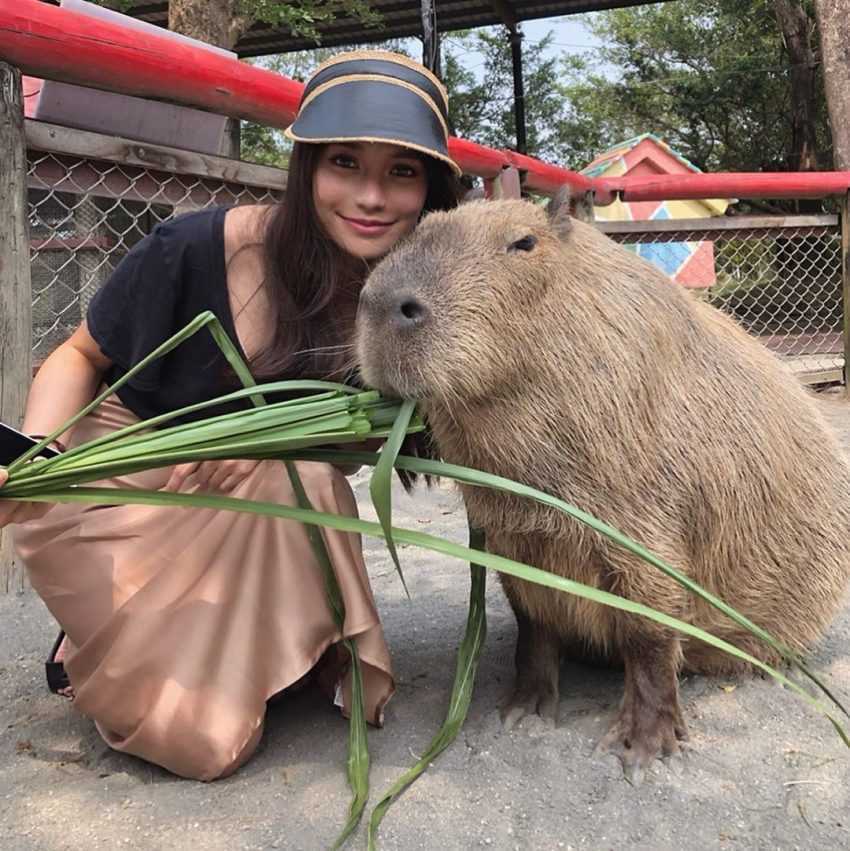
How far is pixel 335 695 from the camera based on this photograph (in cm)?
183

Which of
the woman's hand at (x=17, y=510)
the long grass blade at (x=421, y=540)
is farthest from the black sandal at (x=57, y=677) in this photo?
the long grass blade at (x=421, y=540)

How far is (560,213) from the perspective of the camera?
157 cm

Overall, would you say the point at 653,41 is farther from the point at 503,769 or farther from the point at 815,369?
the point at 503,769

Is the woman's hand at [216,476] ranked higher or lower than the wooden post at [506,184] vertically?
lower

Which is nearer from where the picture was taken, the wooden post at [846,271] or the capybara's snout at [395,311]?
the capybara's snout at [395,311]

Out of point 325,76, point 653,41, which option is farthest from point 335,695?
point 653,41

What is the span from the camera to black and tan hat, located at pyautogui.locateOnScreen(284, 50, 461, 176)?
162cm

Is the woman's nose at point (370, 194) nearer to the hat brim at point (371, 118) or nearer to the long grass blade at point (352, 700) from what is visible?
the hat brim at point (371, 118)

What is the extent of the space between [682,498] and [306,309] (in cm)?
84

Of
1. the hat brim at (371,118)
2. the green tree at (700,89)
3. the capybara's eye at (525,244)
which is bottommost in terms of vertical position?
the capybara's eye at (525,244)

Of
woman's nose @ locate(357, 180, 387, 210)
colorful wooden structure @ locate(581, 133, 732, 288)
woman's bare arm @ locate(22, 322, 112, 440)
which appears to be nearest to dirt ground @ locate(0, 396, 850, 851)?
woman's bare arm @ locate(22, 322, 112, 440)

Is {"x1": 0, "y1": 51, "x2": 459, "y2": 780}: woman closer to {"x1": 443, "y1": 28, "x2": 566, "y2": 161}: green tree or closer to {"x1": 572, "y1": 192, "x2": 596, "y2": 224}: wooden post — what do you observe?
{"x1": 572, "y1": 192, "x2": 596, "y2": 224}: wooden post

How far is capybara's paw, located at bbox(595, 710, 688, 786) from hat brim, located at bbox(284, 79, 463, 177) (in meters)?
1.13

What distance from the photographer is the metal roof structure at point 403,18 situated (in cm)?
946
